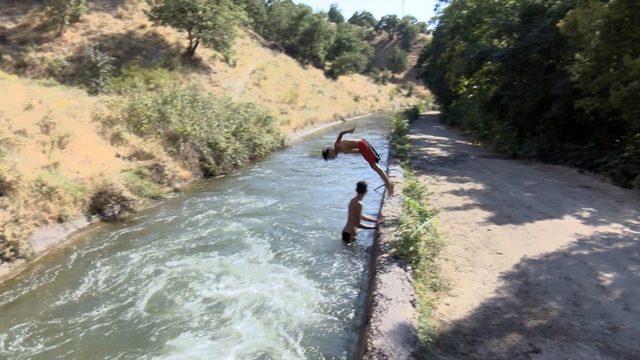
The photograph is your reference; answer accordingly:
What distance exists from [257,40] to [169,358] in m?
49.2

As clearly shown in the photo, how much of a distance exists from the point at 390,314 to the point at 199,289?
13.5 feet

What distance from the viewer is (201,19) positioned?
3312 cm

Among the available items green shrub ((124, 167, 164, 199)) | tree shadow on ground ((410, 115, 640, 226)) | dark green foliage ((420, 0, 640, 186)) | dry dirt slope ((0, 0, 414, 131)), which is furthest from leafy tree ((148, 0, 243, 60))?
tree shadow on ground ((410, 115, 640, 226))

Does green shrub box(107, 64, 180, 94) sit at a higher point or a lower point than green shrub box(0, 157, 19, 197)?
higher

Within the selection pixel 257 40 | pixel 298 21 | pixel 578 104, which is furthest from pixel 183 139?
pixel 298 21

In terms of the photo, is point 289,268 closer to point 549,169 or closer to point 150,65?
point 549,169

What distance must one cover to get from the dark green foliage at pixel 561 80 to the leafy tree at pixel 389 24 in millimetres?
94128

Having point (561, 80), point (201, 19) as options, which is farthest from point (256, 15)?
point (561, 80)

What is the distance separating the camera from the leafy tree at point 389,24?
11516 centimetres

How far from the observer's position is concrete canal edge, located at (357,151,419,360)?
5.44 m

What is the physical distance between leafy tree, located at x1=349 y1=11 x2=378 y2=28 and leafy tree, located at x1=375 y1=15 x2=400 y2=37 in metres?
8.40

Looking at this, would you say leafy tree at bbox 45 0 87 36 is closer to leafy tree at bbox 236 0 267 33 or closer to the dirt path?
the dirt path

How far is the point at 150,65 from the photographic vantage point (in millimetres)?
31094

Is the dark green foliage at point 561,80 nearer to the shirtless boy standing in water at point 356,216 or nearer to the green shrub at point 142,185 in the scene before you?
the shirtless boy standing in water at point 356,216
